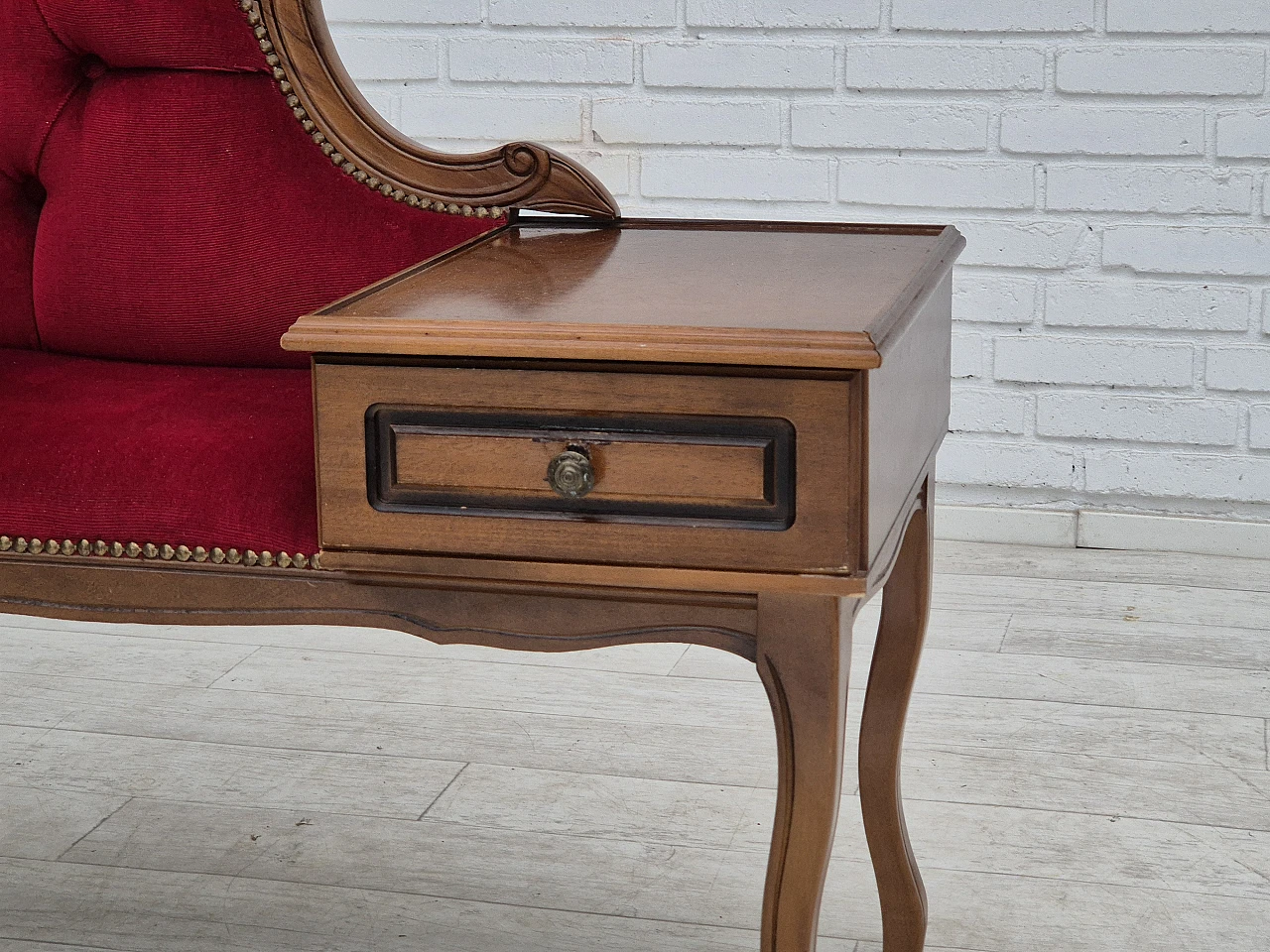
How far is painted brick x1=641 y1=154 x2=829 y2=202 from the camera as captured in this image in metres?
2.32

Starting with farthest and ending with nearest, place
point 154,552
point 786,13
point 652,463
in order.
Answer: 1. point 786,13
2. point 154,552
3. point 652,463

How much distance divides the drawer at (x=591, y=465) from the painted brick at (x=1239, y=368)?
1.55m

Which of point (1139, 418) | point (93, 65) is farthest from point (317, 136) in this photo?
point (1139, 418)

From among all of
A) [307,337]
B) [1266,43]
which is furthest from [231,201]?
[1266,43]

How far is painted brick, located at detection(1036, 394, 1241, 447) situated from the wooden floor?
8.5 inches

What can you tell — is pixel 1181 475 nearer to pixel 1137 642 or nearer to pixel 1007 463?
pixel 1007 463

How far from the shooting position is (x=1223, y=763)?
1.70 meters

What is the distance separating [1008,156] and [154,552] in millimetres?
1551

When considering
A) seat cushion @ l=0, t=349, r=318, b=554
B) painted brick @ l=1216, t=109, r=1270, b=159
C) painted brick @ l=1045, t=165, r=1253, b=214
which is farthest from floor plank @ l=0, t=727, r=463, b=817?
painted brick @ l=1216, t=109, r=1270, b=159

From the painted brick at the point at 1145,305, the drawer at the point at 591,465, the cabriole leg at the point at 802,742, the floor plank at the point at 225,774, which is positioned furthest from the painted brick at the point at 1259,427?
the drawer at the point at 591,465

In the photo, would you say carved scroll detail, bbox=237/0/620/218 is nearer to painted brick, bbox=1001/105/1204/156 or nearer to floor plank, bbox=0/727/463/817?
floor plank, bbox=0/727/463/817

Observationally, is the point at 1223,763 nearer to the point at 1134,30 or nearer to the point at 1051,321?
the point at 1051,321

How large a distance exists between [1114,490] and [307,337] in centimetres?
168

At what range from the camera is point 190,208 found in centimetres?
140
